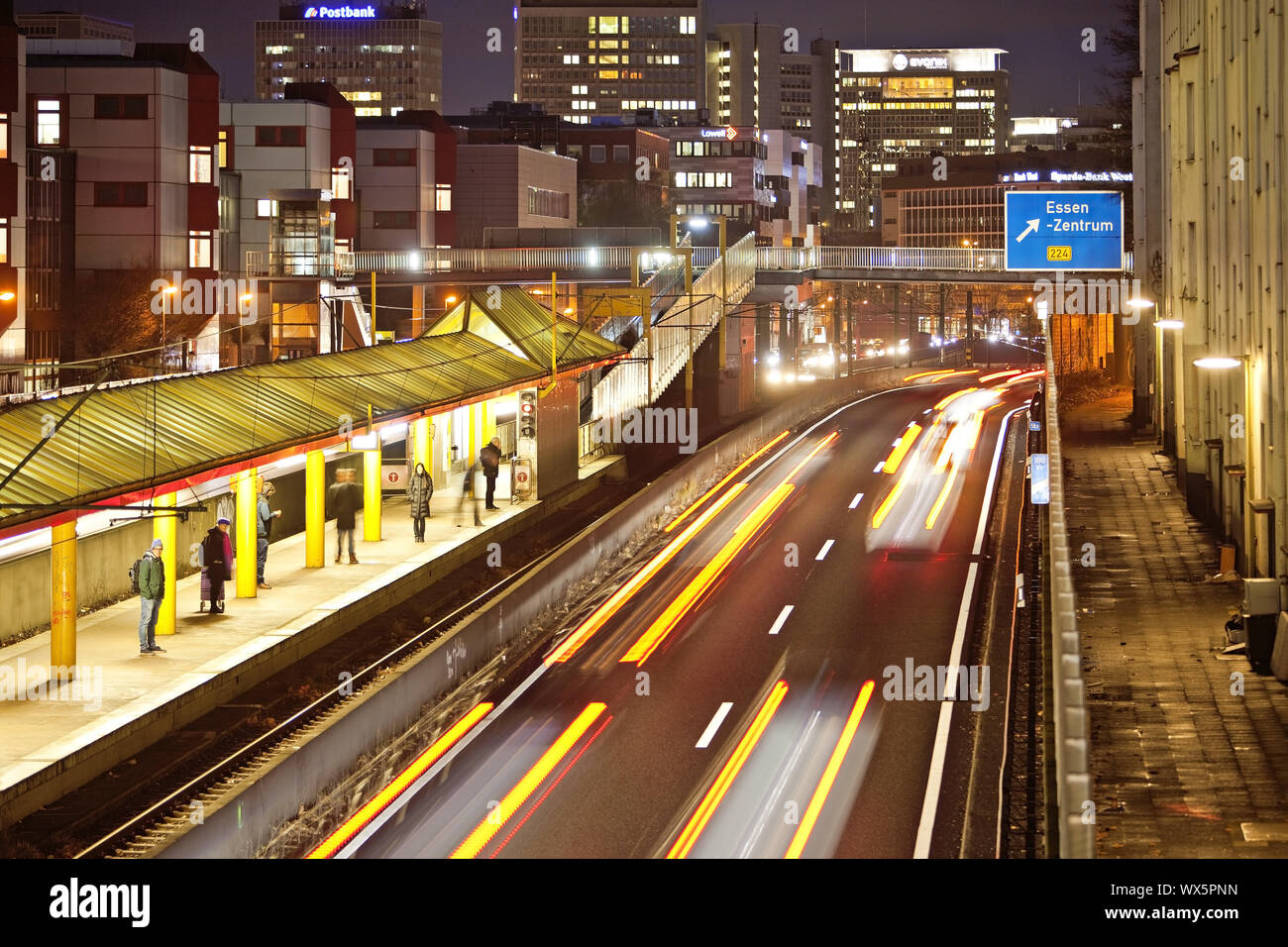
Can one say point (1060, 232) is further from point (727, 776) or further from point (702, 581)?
point (727, 776)

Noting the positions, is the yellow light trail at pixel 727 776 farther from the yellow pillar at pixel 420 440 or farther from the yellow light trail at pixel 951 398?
the yellow light trail at pixel 951 398

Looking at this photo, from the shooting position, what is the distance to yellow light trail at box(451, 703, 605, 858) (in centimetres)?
1684

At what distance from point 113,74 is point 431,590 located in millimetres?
43607

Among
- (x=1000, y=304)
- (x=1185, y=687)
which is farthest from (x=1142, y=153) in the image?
(x=1000, y=304)

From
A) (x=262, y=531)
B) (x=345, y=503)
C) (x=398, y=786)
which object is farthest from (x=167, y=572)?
(x=398, y=786)

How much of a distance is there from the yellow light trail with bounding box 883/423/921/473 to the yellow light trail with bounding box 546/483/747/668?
6410 millimetres

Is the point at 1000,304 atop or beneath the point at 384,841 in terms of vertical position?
atop

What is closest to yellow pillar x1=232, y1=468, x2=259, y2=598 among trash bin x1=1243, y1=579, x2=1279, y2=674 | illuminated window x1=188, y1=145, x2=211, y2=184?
trash bin x1=1243, y1=579, x2=1279, y2=674

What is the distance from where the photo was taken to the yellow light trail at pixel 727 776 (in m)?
16.9

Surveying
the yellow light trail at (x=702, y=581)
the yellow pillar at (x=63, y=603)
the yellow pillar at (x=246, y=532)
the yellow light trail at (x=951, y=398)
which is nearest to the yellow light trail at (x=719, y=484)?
the yellow light trail at (x=702, y=581)

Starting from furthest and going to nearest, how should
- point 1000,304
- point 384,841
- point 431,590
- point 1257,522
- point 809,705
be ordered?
point 1000,304, point 431,590, point 1257,522, point 809,705, point 384,841

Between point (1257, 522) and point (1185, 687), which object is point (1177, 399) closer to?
point (1257, 522)

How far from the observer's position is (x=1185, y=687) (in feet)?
69.3

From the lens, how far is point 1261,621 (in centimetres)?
2181
